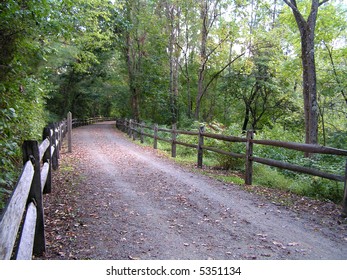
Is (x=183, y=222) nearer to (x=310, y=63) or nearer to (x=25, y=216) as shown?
(x=25, y=216)

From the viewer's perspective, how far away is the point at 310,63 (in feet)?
27.8

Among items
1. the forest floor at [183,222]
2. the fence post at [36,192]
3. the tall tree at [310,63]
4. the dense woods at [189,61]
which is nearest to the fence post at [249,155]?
the forest floor at [183,222]

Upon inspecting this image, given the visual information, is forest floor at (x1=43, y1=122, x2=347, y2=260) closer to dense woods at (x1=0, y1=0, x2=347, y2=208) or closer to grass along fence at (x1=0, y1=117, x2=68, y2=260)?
grass along fence at (x1=0, y1=117, x2=68, y2=260)

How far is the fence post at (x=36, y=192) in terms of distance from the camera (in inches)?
118

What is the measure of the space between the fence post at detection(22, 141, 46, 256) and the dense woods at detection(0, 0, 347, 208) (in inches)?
50.6

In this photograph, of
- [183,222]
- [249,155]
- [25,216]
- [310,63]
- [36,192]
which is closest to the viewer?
[25,216]

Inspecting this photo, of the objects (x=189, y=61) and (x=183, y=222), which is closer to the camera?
(x=183, y=222)

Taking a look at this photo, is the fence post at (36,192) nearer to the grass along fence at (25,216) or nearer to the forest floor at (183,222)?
the grass along fence at (25,216)

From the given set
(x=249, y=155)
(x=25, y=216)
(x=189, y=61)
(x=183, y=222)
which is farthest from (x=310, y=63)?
(x=189, y=61)

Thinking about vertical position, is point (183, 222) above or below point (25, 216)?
below

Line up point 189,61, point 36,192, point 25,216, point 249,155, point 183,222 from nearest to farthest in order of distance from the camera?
point 25,216, point 36,192, point 183,222, point 249,155, point 189,61

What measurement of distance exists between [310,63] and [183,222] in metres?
6.95

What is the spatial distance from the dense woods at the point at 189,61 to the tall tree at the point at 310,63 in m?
0.03
